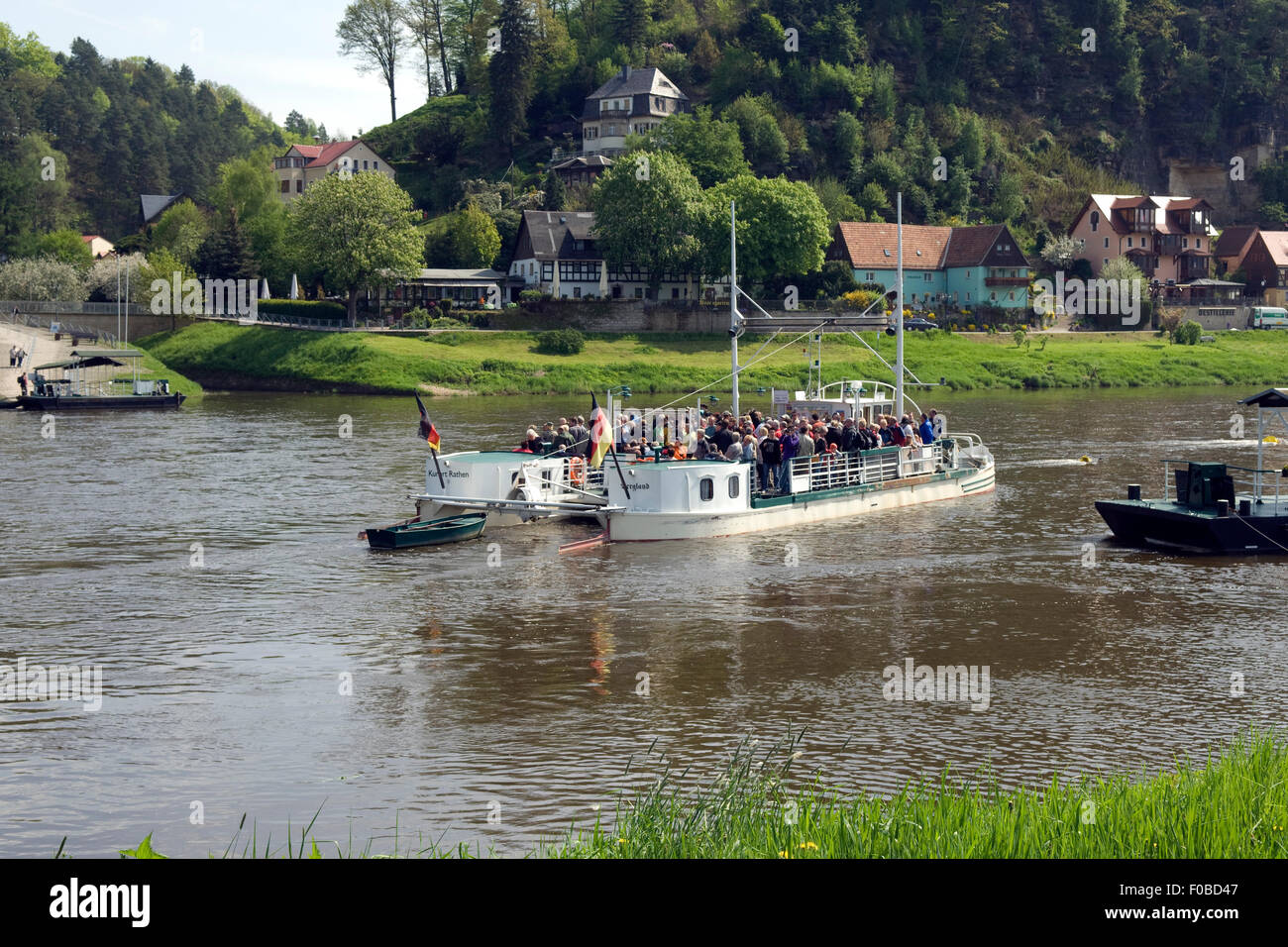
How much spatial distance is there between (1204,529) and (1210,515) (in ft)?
1.91

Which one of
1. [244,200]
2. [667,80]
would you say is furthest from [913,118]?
[244,200]

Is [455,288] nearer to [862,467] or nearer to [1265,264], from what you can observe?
[1265,264]

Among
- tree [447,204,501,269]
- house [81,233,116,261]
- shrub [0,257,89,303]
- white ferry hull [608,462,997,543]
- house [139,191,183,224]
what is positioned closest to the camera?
white ferry hull [608,462,997,543]

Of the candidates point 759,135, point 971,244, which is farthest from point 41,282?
point 971,244

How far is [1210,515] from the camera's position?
3422cm

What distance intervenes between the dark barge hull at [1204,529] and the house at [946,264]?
98308 millimetres

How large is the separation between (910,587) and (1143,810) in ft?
60.0

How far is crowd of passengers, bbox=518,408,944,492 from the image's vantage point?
127 ft

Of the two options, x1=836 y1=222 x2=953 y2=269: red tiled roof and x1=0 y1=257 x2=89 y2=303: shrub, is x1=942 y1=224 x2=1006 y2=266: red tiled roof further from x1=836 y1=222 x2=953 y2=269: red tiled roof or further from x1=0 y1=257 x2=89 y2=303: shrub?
x1=0 y1=257 x2=89 y2=303: shrub

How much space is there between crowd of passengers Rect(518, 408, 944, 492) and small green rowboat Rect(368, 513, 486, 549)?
3.78 metres

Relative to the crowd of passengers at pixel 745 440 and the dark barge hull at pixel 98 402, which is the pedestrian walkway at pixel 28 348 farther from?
the crowd of passengers at pixel 745 440

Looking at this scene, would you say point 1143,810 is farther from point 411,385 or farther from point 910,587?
point 411,385

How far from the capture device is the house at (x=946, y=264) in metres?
134

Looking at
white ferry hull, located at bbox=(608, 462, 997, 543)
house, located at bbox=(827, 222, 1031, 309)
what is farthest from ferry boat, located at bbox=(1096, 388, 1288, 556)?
house, located at bbox=(827, 222, 1031, 309)
